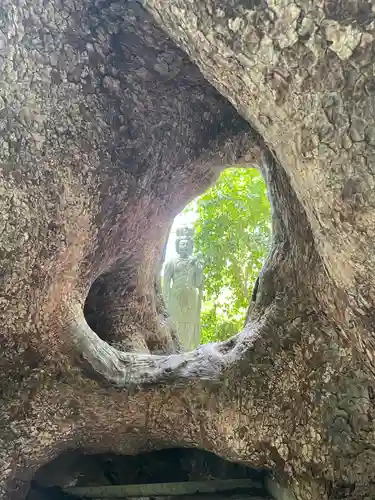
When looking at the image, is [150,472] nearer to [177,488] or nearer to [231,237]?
[177,488]

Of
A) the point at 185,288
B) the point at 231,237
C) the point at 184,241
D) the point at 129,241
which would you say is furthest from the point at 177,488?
the point at 231,237

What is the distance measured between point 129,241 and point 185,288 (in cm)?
173

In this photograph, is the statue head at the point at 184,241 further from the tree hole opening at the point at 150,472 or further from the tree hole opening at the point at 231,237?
the tree hole opening at the point at 150,472

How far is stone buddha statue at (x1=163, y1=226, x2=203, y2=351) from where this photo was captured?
3.42 m

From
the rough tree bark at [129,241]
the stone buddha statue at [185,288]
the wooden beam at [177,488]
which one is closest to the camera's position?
the rough tree bark at [129,241]

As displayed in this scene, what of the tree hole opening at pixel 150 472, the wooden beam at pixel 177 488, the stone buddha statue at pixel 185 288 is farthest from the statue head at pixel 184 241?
the wooden beam at pixel 177 488

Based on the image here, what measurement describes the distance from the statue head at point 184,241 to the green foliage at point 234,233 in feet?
1.16

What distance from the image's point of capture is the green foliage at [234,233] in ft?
13.2

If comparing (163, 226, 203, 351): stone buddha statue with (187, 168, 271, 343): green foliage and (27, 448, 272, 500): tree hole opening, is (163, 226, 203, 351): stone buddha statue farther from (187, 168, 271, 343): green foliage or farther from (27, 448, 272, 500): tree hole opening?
(27, 448, 272, 500): tree hole opening

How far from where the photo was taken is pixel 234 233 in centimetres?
405

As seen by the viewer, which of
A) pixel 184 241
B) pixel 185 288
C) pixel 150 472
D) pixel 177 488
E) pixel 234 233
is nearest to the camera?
pixel 177 488

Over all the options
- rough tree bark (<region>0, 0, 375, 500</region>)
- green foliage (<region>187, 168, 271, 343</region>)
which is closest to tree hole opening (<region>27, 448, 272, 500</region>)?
rough tree bark (<region>0, 0, 375, 500</region>)

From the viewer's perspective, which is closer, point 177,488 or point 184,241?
point 177,488

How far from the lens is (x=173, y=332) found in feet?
7.72
